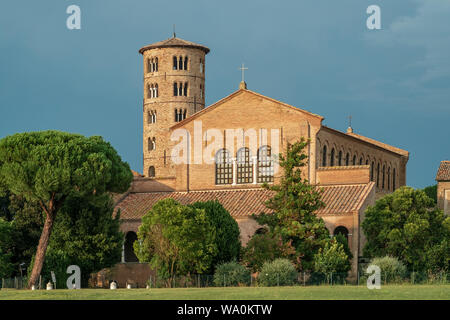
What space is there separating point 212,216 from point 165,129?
59.6 meters

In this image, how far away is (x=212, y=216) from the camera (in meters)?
54.0

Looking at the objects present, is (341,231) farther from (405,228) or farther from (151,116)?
(151,116)

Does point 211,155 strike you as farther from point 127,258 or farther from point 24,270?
point 24,270

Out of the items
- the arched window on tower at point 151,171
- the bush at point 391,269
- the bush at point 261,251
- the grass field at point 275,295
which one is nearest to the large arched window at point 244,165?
the bush at point 261,251

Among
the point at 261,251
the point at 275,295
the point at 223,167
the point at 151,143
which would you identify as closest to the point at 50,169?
the point at 261,251

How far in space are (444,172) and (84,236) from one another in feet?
109

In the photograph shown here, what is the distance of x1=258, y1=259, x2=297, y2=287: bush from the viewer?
47781 millimetres

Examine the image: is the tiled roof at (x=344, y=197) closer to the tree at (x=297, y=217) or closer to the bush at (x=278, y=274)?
the tree at (x=297, y=217)

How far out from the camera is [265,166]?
6538 centimetres

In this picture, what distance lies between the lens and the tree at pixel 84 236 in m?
53.9

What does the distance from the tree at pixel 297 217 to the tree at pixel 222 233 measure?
1.86 meters

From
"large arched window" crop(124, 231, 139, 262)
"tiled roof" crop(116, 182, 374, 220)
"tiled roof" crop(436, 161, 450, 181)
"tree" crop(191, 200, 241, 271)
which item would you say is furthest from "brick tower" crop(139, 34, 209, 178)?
"tree" crop(191, 200, 241, 271)

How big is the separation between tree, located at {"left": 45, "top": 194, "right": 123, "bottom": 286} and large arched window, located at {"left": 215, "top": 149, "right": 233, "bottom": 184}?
1337 centimetres
